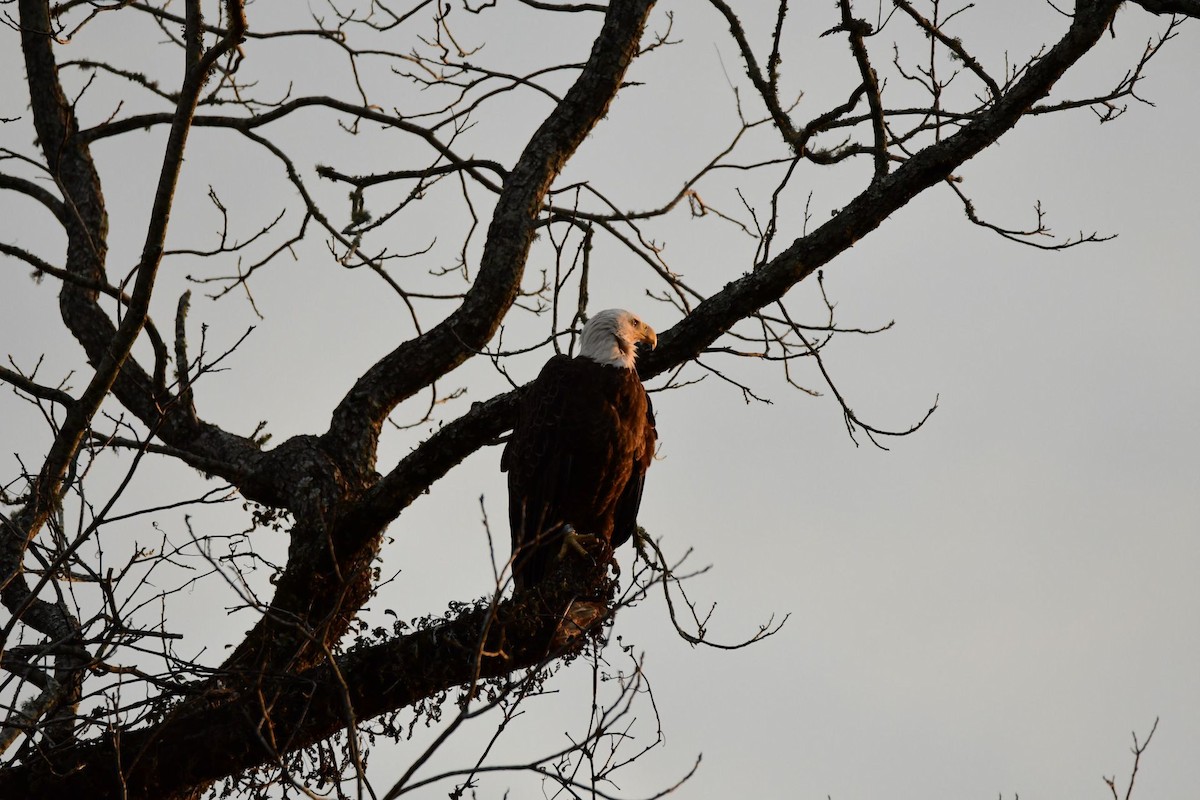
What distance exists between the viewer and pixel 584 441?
16.8ft

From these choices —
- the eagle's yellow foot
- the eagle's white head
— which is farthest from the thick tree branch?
the eagle's white head

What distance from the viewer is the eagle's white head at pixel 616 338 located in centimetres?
530

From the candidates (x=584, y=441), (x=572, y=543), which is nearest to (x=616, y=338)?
(x=584, y=441)

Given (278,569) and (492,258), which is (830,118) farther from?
(278,569)

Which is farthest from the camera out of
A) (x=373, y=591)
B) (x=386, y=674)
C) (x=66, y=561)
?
Answer: (x=373, y=591)

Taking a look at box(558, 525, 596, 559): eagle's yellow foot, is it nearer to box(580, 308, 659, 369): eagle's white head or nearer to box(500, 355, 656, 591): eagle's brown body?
box(500, 355, 656, 591): eagle's brown body

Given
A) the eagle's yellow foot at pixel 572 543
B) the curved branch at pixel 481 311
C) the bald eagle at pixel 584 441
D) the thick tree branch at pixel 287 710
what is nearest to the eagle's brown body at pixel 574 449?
the bald eagle at pixel 584 441

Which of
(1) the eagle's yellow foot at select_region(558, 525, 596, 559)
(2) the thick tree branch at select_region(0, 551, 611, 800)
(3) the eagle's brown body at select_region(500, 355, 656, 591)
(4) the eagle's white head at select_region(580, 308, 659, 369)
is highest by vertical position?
(4) the eagle's white head at select_region(580, 308, 659, 369)

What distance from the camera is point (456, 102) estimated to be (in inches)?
218

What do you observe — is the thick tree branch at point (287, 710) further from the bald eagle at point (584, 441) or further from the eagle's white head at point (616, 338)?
the eagle's white head at point (616, 338)

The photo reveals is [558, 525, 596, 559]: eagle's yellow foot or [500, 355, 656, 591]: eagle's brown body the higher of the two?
[500, 355, 656, 591]: eagle's brown body

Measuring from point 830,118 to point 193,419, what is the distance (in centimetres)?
270

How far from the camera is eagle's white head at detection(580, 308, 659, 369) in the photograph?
530 centimetres

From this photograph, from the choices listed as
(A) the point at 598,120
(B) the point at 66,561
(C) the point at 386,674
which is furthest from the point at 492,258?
(B) the point at 66,561
